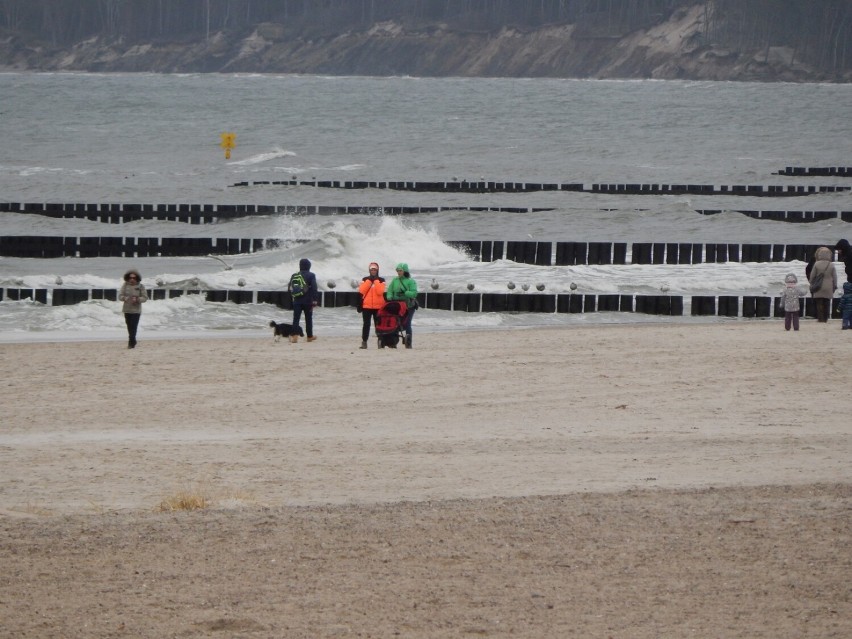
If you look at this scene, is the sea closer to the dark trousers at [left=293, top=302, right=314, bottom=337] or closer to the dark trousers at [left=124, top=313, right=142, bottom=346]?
the dark trousers at [left=293, top=302, right=314, bottom=337]

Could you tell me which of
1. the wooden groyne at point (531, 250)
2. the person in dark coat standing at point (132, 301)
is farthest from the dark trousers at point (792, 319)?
the wooden groyne at point (531, 250)

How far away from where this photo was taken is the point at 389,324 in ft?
54.1

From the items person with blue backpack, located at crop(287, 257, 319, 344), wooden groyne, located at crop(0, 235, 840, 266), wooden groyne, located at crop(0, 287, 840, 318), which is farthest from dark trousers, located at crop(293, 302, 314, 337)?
wooden groyne, located at crop(0, 235, 840, 266)

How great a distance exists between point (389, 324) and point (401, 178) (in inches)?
1791

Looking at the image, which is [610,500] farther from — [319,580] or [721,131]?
[721,131]

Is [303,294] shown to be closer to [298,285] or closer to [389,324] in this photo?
[298,285]

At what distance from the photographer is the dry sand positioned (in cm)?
683

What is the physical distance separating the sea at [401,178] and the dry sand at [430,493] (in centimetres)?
481

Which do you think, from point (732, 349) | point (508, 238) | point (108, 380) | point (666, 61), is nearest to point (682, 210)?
point (508, 238)

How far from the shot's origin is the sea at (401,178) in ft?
80.7

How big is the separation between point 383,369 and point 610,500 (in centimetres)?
619

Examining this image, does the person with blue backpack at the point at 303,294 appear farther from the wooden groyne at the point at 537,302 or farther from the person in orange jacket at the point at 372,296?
the wooden groyne at the point at 537,302

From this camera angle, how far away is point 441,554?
7.69 m

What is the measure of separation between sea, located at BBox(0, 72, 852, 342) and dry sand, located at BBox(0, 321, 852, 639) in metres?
4.81
